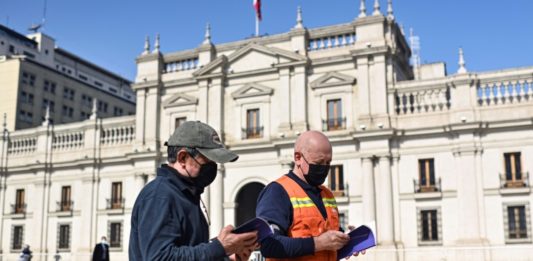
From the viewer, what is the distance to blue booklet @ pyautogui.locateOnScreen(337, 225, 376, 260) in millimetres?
4785

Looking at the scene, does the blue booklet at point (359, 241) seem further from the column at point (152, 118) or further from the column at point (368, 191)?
the column at point (152, 118)

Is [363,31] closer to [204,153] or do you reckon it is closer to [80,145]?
[80,145]

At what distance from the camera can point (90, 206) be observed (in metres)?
35.6

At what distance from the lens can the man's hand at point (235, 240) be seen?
3.32 meters

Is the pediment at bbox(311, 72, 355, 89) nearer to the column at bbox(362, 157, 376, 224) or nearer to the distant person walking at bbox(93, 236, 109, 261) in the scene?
the column at bbox(362, 157, 376, 224)

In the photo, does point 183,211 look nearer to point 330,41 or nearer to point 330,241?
point 330,241

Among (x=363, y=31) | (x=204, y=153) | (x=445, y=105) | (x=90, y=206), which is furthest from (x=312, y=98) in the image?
(x=204, y=153)

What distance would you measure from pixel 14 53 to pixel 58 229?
26.1m

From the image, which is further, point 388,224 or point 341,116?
point 341,116

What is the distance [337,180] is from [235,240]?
26.4 meters

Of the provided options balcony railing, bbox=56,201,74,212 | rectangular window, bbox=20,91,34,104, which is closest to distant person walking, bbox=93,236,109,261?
balcony railing, bbox=56,201,74,212

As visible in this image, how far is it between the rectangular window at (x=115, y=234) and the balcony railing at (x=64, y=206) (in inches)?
134

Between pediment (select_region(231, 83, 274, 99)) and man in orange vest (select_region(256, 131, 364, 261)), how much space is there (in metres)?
26.7

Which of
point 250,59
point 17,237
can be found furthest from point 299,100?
point 17,237
